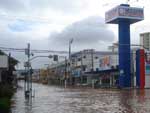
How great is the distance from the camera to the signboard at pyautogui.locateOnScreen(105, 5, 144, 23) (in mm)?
89312

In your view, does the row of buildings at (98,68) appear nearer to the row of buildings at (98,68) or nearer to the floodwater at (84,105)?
the row of buildings at (98,68)

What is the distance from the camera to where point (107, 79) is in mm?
107938

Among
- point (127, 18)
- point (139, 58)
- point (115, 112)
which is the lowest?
point (115, 112)

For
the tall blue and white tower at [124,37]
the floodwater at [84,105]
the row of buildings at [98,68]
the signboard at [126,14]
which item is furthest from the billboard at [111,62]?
the floodwater at [84,105]

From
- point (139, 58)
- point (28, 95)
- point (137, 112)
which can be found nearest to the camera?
point (137, 112)

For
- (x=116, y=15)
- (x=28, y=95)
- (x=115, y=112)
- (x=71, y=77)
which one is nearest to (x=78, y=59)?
(x=71, y=77)

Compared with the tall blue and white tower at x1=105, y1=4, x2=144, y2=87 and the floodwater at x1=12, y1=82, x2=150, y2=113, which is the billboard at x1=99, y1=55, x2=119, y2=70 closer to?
the tall blue and white tower at x1=105, y1=4, x2=144, y2=87

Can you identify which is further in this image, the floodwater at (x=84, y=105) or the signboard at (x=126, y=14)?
the signboard at (x=126, y=14)

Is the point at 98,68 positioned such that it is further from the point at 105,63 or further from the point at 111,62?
the point at 111,62

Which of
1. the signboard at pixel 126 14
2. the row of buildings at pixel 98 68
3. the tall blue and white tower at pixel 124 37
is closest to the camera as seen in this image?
the tall blue and white tower at pixel 124 37

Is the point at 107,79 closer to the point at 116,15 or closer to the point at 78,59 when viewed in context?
the point at 116,15

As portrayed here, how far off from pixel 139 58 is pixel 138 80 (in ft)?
14.9

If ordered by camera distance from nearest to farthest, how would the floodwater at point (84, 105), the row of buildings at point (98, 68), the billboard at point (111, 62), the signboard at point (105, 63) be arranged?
the floodwater at point (84, 105) < the row of buildings at point (98, 68) < the billboard at point (111, 62) < the signboard at point (105, 63)

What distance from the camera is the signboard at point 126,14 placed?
8931 cm
